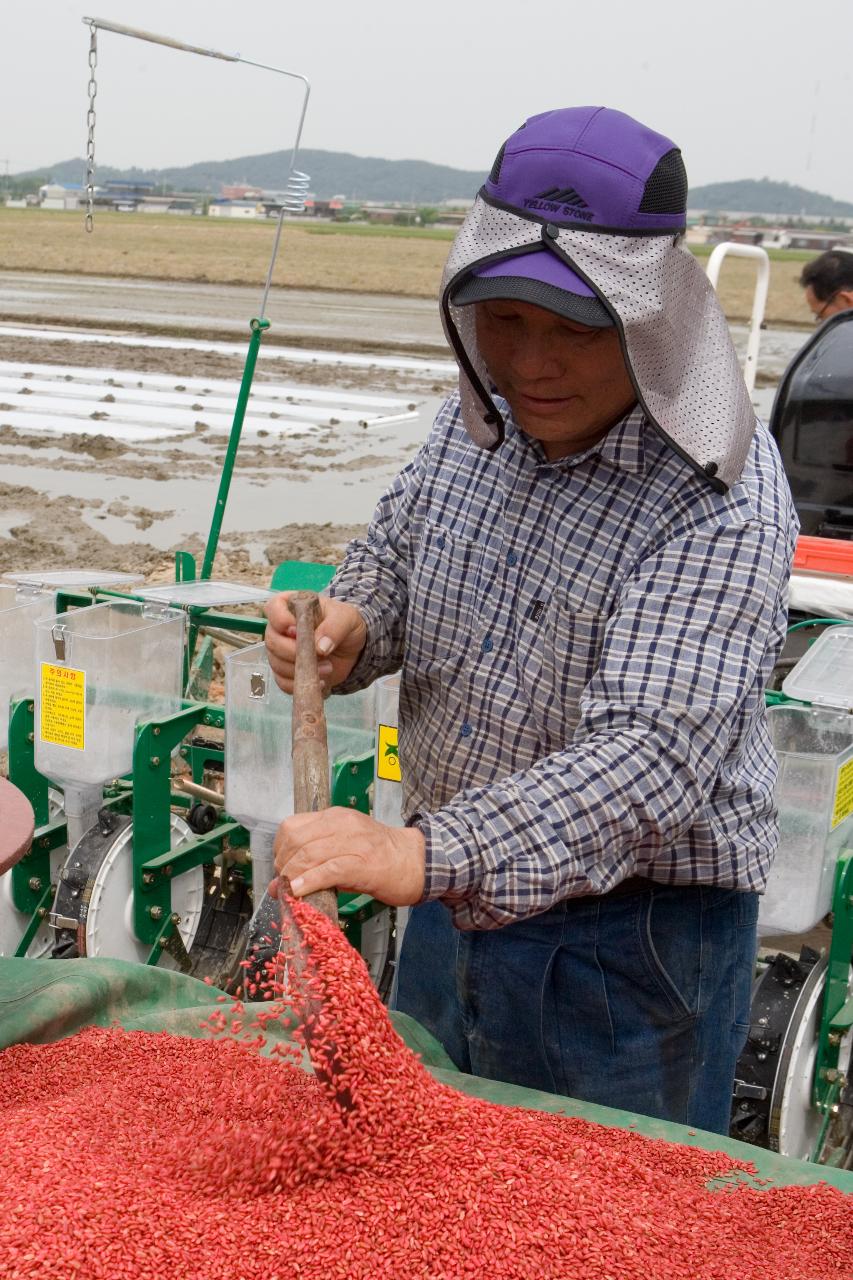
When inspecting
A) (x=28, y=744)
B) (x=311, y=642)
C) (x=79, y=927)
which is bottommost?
(x=79, y=927)

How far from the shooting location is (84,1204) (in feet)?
4.78

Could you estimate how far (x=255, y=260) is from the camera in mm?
35094

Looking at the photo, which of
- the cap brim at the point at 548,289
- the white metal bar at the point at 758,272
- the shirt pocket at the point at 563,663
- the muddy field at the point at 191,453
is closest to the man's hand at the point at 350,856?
the shirt pocket at the point at 563,663

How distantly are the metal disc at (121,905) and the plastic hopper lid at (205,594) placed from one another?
630 mm

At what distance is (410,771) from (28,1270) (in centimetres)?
99

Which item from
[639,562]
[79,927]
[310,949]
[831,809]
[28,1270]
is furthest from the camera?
[79,927]

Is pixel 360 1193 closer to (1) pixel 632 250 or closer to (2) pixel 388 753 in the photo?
(1) pixel 632 250

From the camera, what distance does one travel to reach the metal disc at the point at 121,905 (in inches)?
129

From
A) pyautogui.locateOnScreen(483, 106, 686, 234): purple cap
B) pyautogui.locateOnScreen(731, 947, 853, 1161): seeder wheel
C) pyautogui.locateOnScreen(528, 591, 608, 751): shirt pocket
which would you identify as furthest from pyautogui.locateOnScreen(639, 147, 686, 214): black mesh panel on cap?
pyautogui.locateOnScreen(731, 947, 853, 1161): seeder wheel

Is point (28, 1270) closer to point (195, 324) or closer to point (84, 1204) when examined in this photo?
point (84, 1204)

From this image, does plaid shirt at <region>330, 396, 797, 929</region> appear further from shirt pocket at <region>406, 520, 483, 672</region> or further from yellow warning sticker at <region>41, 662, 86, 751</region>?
yellow warning sticker at <region>41, 662, 86, 751</region>

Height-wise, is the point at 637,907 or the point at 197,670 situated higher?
the point at 637,907

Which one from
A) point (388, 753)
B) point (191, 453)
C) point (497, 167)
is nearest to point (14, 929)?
point (388, 753)

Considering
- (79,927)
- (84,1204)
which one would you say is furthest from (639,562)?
(79,927)
